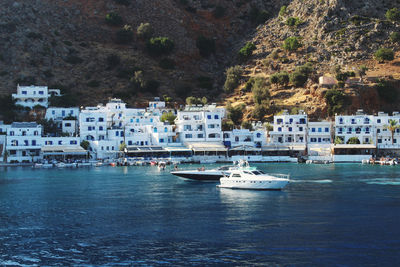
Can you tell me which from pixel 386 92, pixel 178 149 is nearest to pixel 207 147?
pixel 178 149

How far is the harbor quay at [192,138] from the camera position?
107688 millimetres

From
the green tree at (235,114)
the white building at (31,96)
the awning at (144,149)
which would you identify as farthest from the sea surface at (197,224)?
the white building at (31,96)

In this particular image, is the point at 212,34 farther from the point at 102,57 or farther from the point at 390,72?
the point at 390,72

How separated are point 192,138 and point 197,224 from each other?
7122cm

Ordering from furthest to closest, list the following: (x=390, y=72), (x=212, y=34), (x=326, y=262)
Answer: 1. (x=212, y=34)
2. (x=390, y=72)
3. (x=326, y=262)

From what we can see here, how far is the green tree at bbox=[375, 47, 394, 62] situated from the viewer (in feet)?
456

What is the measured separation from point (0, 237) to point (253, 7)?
154 m

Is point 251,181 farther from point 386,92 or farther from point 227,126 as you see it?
point 386,92

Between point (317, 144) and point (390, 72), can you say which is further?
point (390, 72)

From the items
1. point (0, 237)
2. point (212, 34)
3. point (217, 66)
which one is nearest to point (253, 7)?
point (212, 34)

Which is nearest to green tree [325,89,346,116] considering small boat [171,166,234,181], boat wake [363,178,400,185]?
boat wake [363,178,400,185]

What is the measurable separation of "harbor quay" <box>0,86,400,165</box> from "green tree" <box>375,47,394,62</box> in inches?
1042

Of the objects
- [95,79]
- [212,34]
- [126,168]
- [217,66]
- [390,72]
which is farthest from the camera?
[212,34]

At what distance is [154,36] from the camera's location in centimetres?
16662
